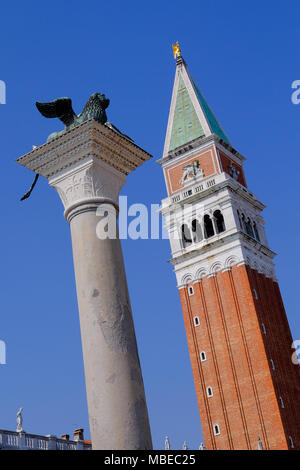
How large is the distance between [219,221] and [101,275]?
1344 inches

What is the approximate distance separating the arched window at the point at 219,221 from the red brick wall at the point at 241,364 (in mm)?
2661

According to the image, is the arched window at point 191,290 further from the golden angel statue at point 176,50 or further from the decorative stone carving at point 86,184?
the decorative stone carving at point 86,184

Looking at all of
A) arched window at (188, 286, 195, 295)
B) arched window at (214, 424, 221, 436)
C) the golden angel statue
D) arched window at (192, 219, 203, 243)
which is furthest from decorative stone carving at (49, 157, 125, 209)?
the golden angel statue

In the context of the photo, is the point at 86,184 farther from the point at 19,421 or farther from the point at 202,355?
the point at 202,355

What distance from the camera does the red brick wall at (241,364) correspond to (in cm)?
3484

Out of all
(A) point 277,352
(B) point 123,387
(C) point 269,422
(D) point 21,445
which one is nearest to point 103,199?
(B) point 123,387

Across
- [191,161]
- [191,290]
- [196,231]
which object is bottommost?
[191,290]

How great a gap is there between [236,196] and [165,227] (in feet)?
15.5

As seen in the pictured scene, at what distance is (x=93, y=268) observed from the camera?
19.4 ft

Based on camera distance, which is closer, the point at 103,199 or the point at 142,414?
the point at 142,414

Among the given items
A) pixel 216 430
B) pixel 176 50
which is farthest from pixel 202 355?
pixel 176 50

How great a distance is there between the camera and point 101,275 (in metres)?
5.87
